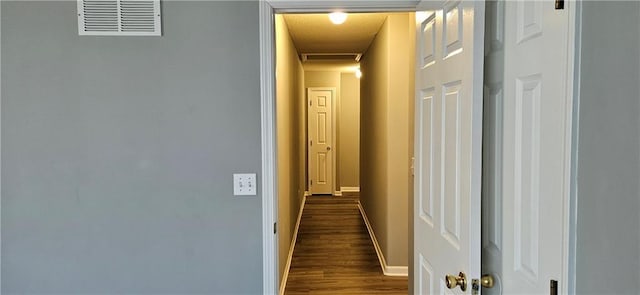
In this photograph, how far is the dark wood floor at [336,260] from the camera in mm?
3545

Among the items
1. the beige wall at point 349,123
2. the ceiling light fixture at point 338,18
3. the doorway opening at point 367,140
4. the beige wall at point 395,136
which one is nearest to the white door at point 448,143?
the doorway opening at point 367,140

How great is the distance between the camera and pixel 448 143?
145 cm

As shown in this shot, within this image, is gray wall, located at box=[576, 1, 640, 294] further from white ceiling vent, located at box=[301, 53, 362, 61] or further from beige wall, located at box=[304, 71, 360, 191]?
beige wall, located at box=[304, 71, 360, 191]

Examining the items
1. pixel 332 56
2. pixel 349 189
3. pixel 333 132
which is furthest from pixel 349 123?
pixel 332 56

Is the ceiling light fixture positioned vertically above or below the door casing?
above

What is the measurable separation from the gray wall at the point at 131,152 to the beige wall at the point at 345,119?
6.13 meters

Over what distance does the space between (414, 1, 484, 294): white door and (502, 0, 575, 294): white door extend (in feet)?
0.29

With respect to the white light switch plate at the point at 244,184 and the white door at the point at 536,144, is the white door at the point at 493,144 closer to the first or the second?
the white door at the point at 536,144

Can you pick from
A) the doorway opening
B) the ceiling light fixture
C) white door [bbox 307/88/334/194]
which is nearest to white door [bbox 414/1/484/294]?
the doorway opening

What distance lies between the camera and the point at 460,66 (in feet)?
4.31

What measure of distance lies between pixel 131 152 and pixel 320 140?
20.3 ft

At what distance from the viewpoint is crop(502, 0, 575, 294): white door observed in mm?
979

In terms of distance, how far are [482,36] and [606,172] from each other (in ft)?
1.69

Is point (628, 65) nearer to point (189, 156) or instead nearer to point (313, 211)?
point (189, 156)
